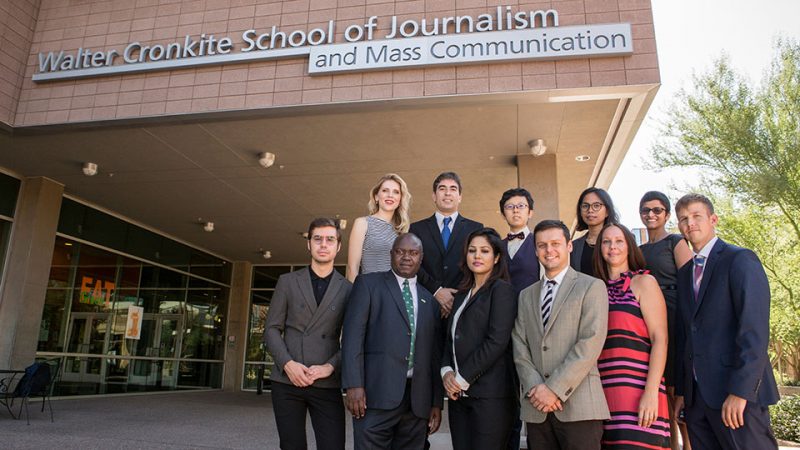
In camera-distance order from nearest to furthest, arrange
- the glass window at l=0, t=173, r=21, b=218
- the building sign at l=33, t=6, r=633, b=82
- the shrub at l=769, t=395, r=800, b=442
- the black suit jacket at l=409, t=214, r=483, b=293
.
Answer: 1. the black suit jacket at l=409, t=214, r=483, b=293
2. the building sign at l=33, t=6, r=633, b=82
3. the shrub at l=769, t=395, r=800, b=442
4. the glass window at l=0, t=173, r=21, b=218


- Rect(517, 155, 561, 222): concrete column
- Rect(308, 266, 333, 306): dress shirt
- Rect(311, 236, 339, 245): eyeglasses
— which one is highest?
Rect(517, 155, 561, 222): concrete column

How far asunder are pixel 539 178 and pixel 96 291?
8928 mm

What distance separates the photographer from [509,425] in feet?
8.03

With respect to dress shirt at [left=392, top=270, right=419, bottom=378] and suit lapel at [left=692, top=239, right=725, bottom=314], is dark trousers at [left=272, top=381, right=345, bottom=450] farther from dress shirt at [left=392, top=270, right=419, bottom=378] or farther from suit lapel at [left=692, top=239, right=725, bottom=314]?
suit lapel at [left=692, top=239, right=725, bottom=314]

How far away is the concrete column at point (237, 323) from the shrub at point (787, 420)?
42.0 feet

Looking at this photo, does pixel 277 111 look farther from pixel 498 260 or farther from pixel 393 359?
pixel 393 359

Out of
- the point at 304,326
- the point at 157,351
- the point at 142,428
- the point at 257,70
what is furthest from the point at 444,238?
the point at 157,351

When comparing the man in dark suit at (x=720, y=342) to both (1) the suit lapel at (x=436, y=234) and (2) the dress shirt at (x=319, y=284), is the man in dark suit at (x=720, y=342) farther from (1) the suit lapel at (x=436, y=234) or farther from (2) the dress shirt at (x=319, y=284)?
(2) the dress shirt at (x=319, y=284)

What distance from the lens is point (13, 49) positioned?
642cm

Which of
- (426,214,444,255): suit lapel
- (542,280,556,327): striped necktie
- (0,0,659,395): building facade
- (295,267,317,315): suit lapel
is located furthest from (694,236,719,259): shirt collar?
(0,0,659,395): building facade

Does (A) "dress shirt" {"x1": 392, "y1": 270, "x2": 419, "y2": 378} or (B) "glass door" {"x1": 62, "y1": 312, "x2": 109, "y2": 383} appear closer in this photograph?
(A) "dress shirt" {"x1": 392, "y1": 270, "x2": 419, "y2": 378}

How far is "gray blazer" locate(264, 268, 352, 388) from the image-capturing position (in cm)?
266

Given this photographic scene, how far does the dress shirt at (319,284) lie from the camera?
2.83 meters

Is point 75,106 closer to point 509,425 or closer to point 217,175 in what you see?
point 217,175
